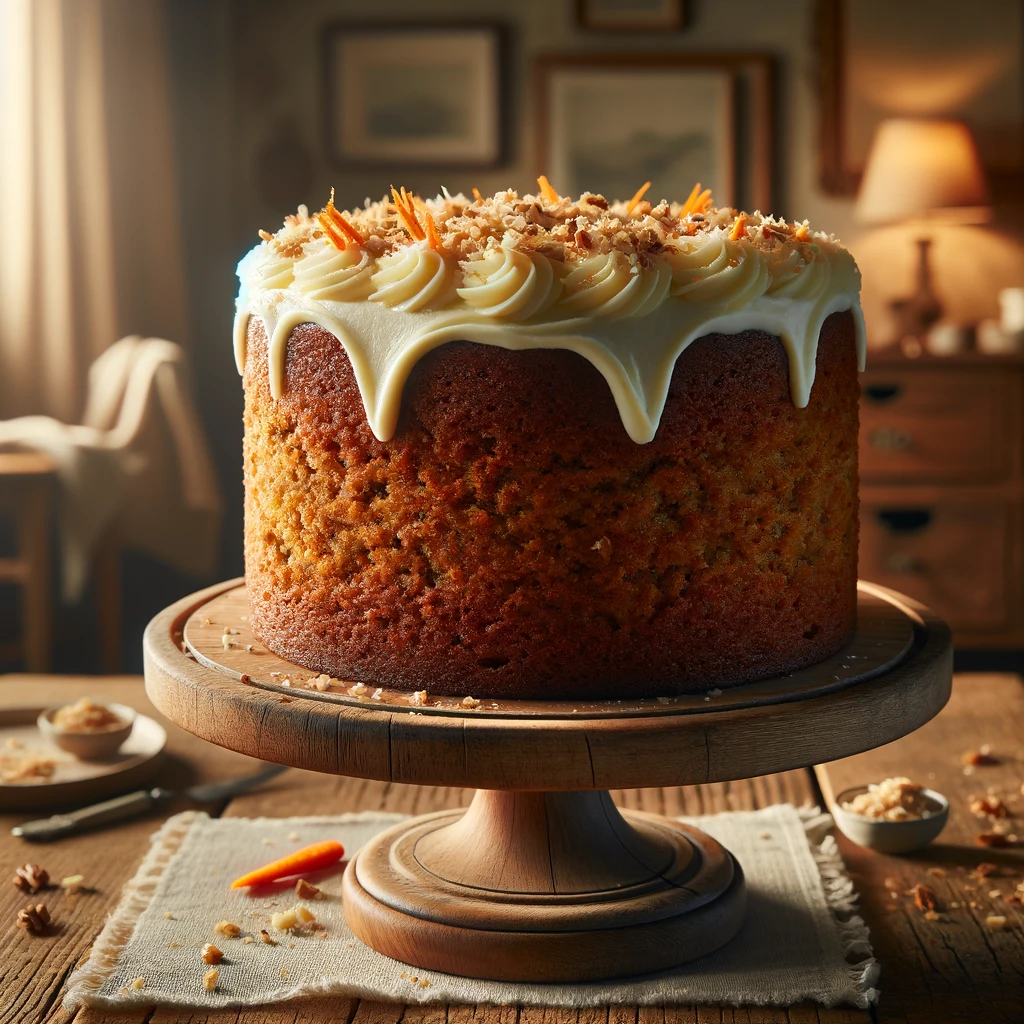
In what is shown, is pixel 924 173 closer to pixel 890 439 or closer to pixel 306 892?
pixel 890 439

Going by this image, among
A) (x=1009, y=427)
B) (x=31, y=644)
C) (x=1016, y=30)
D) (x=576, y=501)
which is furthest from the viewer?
(x=1016, y=30)

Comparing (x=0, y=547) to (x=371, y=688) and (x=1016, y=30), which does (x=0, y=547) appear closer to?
(x=371, y=688)

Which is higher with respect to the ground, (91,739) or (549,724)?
(549,724)

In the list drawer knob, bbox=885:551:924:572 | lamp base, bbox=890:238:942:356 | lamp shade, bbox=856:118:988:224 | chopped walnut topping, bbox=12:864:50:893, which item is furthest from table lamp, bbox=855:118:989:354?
chopped walnut topping, bbox=12:864:50:893

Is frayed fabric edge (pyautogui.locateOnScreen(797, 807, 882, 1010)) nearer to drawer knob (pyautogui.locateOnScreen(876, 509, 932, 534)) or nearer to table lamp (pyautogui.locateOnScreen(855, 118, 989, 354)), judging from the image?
drawer knob (pyautogui.locateOnScreen(876, 509, 932, 534))

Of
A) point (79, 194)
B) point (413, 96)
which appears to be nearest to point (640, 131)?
point (413, 96)

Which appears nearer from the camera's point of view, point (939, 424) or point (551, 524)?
point (551, 524)

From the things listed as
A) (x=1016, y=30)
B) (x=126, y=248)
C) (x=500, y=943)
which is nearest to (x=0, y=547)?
(x=126, y=248)
